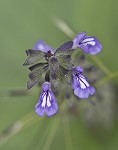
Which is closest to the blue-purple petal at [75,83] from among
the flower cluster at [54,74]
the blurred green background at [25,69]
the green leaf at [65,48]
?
the flower cluster at [54,74]

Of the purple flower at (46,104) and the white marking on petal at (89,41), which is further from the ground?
the white marking on petal at (89,41)

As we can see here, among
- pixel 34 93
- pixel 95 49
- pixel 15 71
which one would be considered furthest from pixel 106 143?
pixel 95 49

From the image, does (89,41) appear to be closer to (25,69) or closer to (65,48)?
(65,48)

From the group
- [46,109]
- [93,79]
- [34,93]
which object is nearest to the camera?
[46,109]

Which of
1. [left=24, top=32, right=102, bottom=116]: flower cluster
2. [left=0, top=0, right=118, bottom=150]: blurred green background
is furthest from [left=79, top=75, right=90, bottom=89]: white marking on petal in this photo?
[left=0, top=0, right=118, bottom=150]: blurred green background

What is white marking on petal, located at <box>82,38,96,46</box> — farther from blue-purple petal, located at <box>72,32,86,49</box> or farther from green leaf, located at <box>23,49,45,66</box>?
green leaf, located at <box>23,49,45,66</box>

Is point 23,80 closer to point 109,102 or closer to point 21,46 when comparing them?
point 21,46

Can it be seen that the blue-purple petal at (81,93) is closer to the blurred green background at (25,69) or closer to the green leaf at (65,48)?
the green leaf at (65,48)

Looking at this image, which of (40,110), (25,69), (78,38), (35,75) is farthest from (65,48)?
(25,69)
